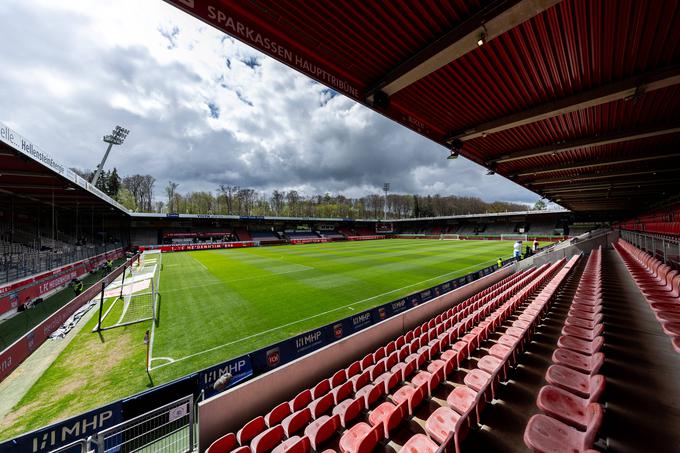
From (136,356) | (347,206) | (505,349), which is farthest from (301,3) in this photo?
(347,206)

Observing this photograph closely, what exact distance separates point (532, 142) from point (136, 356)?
1558cm

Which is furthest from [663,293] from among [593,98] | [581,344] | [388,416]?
[388,416]

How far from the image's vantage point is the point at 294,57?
446 centimetres

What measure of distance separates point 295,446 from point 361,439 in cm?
94

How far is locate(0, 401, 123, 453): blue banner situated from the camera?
10.8 feet

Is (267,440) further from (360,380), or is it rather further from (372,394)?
(360,380)

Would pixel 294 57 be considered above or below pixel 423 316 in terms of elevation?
above

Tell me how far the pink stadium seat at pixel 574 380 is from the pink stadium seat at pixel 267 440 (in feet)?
12.9

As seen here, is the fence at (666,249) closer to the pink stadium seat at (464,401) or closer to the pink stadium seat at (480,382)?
the pink stadium seat at (480,382)

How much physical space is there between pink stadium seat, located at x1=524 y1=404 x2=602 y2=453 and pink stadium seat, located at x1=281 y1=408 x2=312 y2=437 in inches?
123

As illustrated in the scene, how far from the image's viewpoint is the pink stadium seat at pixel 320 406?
4.32 metres

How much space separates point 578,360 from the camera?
3867mm

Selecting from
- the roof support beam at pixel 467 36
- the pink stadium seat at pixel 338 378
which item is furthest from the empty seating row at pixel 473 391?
the roof support beam at pixel 467 36

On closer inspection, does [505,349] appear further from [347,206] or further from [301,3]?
[347,206]
